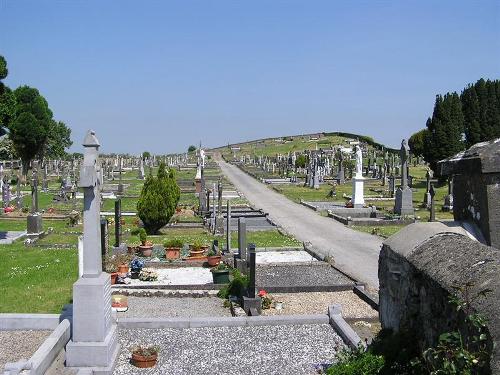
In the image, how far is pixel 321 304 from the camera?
12.5 m

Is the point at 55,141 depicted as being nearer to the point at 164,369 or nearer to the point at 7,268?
the point at 7,268

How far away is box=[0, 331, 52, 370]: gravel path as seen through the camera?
8.09 m

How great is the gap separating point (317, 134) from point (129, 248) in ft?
409

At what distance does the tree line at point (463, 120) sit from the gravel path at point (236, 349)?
44.3m

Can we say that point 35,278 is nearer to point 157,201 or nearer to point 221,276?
point 221,276

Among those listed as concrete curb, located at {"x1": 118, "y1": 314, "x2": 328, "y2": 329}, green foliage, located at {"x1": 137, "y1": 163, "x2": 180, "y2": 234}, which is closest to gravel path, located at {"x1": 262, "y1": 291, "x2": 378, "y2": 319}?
concrete curb, located at {"x1": 118, "y1": 314, "x2": 328, "y2": 329}

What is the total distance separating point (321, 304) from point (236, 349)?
412cm

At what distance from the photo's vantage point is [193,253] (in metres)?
17.0

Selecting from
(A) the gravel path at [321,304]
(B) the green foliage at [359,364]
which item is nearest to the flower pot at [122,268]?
(A) the gravel path at [321,304]

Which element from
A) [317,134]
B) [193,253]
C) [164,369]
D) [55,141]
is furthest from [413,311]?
[317,134]

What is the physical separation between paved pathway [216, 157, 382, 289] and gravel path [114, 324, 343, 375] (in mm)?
5348

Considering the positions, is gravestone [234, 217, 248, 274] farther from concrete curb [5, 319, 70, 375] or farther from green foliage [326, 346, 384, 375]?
green foliage [326, 346, 384, 375]

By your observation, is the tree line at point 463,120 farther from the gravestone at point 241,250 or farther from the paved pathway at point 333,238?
the gravestone at point 241,250

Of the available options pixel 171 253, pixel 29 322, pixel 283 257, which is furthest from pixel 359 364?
pixel 283 257
